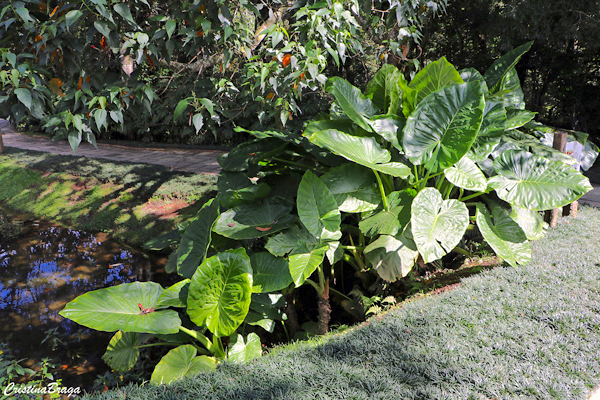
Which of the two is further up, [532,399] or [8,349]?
[532,399]

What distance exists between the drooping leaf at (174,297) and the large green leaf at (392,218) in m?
1.17

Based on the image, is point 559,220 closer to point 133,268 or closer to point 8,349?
point 133,268

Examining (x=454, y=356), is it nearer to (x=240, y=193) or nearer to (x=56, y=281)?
(x=240, y=193)

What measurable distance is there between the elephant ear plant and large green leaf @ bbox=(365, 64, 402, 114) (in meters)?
0.01

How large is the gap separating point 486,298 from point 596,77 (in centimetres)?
738

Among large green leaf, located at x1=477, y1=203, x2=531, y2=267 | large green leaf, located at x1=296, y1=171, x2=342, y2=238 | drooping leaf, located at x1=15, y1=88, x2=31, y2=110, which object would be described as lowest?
large green leaf, located at x1=477, y1=203, x2=531, y2=267

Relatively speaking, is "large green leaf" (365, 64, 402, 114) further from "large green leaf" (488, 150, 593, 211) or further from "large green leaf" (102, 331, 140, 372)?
"large green leaf" (102, 331, 140, 372)

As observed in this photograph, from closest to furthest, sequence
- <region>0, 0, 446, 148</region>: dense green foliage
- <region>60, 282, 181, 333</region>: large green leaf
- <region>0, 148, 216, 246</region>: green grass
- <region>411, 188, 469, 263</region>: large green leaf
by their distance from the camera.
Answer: <region>0, 0, 446, 148</region>: dense green foliage < <region>60, 282, 181, 333</region>: large green leaf < <region>411, 188, 469, 263</region>: large green leaf < <region>0, 148, 216, 246</region>: green grass

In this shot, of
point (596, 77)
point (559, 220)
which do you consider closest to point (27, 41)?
point (559, 220)

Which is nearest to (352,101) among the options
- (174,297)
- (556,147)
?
(174,297)

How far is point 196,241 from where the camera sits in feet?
9.62

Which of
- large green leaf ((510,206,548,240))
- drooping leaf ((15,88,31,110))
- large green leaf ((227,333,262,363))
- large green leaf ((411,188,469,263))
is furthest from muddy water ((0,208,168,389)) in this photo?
large green leaf ((510,206,548,240))

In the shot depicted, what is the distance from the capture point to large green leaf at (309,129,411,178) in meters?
2.43

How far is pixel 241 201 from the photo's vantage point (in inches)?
117
